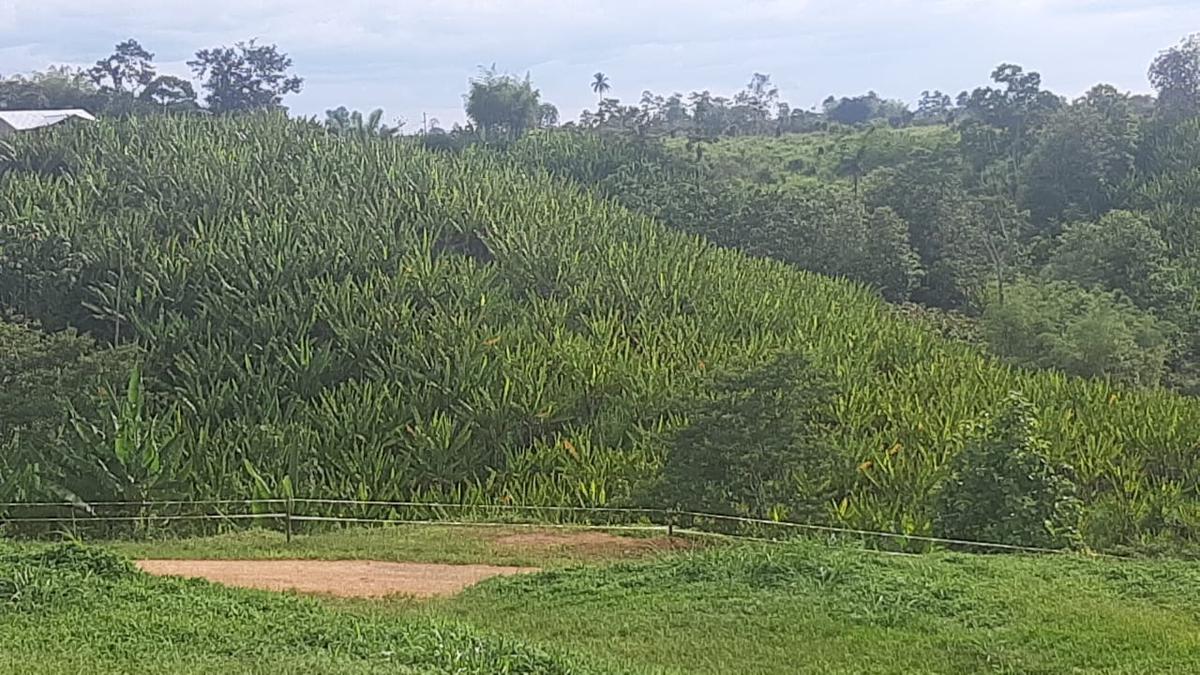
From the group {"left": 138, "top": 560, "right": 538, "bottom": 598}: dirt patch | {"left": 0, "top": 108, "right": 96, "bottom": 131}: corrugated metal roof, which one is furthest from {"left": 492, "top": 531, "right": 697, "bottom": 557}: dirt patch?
{"left": 0, "top": 108, "right": 96, "bottom": 131}: corrugated metal roof

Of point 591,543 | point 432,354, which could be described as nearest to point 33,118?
point 432,354

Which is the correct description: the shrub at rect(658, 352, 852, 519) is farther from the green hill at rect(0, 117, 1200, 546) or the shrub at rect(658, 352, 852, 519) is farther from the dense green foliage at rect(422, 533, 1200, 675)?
the dense green foliage at rect(422, 533, 1200, 675)

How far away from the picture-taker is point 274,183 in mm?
32406

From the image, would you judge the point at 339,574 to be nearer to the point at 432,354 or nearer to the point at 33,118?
the point at 432,354

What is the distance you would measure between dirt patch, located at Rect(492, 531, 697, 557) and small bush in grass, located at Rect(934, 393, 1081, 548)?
10.1 ft

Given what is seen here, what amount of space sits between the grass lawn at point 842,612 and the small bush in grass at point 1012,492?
1.21 m

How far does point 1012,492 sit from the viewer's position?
502 inches

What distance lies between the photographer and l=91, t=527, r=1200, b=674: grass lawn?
757 centimetres

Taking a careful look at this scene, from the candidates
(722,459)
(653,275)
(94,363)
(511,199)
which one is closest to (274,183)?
(511,199)

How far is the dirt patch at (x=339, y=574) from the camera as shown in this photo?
36.3 ft

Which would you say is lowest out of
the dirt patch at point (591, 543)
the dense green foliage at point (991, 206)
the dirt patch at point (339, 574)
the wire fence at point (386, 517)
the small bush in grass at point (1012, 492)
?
the wire fence at point (386, 517)

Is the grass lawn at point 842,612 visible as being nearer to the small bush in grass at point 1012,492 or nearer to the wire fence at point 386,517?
the small bush in grass at point 1012,492

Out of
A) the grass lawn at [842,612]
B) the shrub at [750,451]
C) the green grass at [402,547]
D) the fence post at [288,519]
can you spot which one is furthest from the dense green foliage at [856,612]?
the shrub at [750,451]

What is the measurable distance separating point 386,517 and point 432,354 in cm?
669
